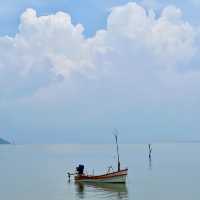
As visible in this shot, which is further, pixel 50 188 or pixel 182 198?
pixel 50 188

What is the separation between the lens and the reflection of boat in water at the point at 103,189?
50.8m

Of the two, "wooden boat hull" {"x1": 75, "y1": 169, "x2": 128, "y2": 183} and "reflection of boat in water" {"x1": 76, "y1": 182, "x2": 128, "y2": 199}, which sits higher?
"wooden boat hull" {"x1": 75, "y1": 169, "x2": 128, "y2": 183}

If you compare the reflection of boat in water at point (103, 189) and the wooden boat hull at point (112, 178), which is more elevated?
the wooden boat hull at point (112, 178)

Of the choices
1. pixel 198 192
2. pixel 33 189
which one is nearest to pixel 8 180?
pixel 33 189

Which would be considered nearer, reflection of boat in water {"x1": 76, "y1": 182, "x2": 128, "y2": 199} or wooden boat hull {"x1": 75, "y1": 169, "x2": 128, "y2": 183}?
reflection of boat in water {"x1": 76, "y1": 182, "x2": 128, "y2": 199}

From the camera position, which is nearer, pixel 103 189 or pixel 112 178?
pixel 103 189

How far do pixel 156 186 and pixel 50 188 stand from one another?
12.5 metres

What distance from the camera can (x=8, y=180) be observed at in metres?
69.7

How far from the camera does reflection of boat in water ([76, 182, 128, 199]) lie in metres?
50.8

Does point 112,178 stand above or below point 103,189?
above

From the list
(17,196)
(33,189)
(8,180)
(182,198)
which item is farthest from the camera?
(8,180)

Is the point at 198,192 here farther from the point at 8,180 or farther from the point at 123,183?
the point at 8,180

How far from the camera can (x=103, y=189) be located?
55.0 metres

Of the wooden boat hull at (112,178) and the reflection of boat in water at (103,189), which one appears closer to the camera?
the reflection of boat in water at (103,189)
